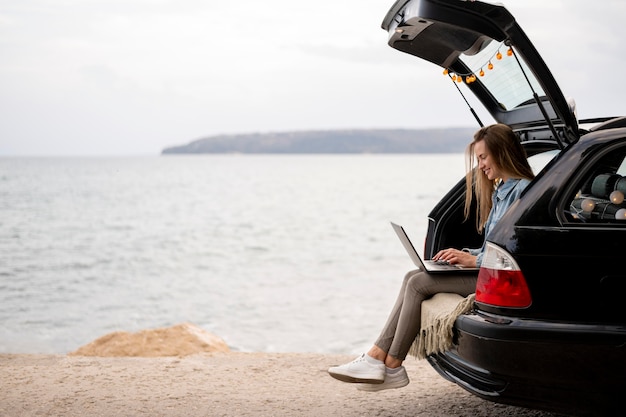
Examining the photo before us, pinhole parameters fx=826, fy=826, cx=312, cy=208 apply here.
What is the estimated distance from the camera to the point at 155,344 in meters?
8.49

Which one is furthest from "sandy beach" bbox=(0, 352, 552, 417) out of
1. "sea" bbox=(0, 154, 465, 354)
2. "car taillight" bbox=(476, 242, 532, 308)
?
"sea" bbox=(0, 154, 465, 354)

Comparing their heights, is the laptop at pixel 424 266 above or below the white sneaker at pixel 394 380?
above

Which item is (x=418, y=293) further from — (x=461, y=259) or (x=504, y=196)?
(x=504, y=196)

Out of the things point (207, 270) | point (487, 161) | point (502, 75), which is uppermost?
point (502, 75)

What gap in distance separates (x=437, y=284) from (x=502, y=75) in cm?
128

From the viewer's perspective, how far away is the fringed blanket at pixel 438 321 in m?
4.15

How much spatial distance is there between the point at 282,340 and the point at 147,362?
5.83m

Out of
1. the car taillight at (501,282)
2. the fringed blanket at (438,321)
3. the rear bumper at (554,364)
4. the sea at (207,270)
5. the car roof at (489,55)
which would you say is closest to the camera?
the rear bumper at (554,364)

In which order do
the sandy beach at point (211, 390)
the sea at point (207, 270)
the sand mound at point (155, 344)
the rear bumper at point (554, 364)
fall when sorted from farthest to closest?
the sea at point (207, 270) < the sand mound at point (155, 344) < the sandy beach at point (211, 390) < the rear bumper at point (554, 364)

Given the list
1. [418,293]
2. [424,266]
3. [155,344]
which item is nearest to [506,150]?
[424,266]

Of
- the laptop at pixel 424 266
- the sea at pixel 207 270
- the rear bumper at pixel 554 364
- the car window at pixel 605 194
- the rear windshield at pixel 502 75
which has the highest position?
the rear windshield at pixel 502 75

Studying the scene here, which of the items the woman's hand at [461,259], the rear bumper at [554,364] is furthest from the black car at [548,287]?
the woman's hand at [461,259]

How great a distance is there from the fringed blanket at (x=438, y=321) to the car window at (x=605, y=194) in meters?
0.77

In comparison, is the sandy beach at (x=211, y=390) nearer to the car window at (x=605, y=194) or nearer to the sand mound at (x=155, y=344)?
the sand mound at (x=155, y=344)
